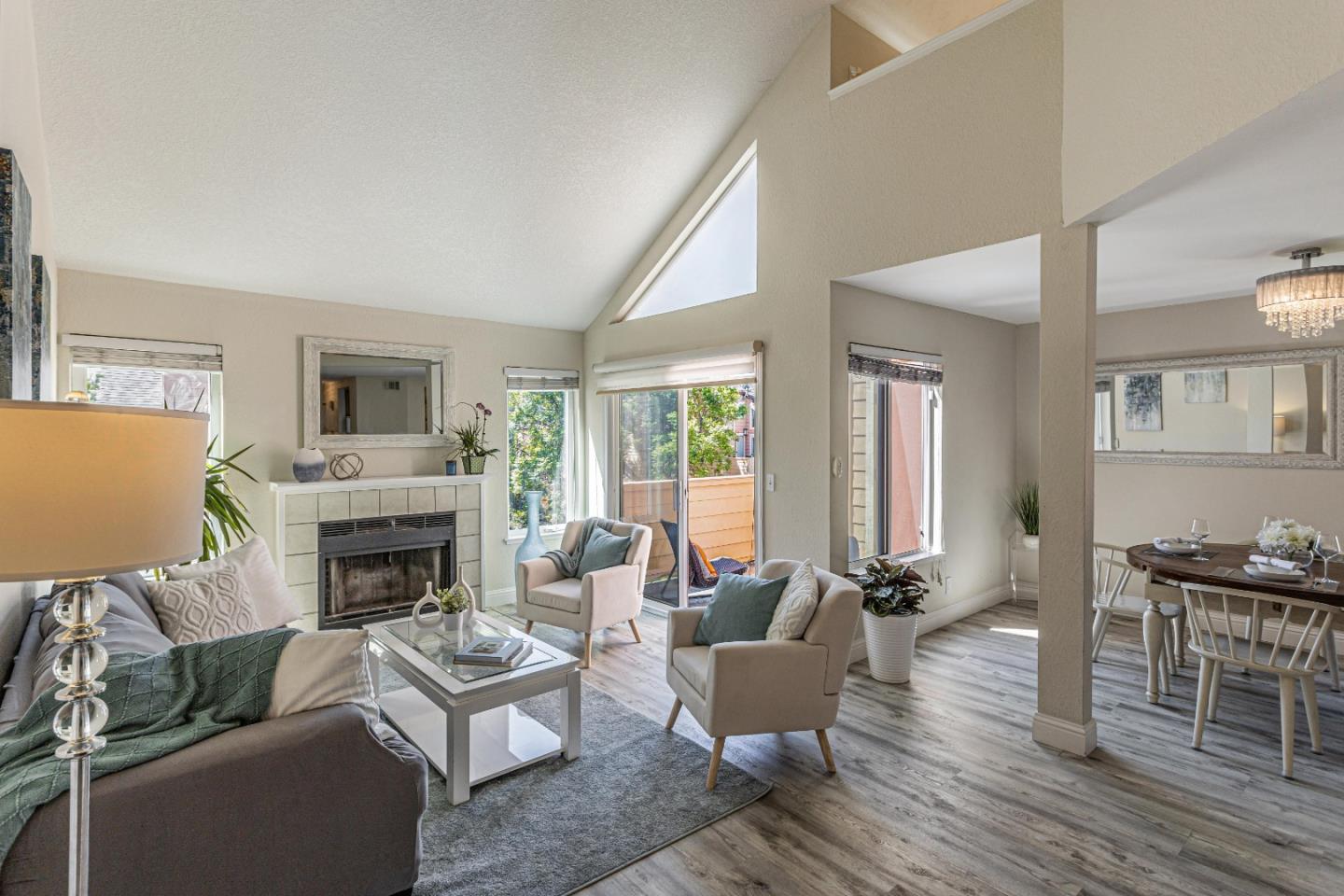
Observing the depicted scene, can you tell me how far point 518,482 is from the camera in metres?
6.01

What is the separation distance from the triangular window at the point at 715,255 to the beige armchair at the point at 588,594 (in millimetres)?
1865

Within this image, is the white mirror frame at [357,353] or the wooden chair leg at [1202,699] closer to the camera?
the wooden chair leg at [1202,699]

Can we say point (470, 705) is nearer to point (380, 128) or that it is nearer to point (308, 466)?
point (308, 466)

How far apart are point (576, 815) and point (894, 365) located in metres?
3.30

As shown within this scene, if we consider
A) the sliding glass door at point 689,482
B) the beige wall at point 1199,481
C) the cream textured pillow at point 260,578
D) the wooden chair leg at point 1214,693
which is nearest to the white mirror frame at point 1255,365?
the beige wall at point 1199,481

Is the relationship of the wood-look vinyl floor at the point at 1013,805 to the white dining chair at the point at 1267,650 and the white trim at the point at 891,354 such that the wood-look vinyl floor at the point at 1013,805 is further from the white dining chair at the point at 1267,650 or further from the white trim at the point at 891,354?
the white trim at the point at 891,354

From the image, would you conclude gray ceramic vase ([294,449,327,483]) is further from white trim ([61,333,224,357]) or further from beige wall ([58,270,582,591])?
white trim ([61,333,224,357])

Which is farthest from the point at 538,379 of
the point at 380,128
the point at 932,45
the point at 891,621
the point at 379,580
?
the point at 932,45

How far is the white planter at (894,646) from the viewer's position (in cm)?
388

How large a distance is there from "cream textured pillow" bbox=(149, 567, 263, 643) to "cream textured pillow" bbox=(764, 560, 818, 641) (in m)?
2.51

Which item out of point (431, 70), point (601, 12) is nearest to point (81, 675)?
point (431, 70)

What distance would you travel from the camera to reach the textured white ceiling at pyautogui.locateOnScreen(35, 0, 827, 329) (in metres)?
3.11

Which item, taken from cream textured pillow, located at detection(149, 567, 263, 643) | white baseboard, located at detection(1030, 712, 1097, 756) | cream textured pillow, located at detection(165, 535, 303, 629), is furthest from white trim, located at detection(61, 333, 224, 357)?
white baseboard, located at detection(1030, 712, 1097, 756)

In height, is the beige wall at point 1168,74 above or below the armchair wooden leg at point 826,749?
above
